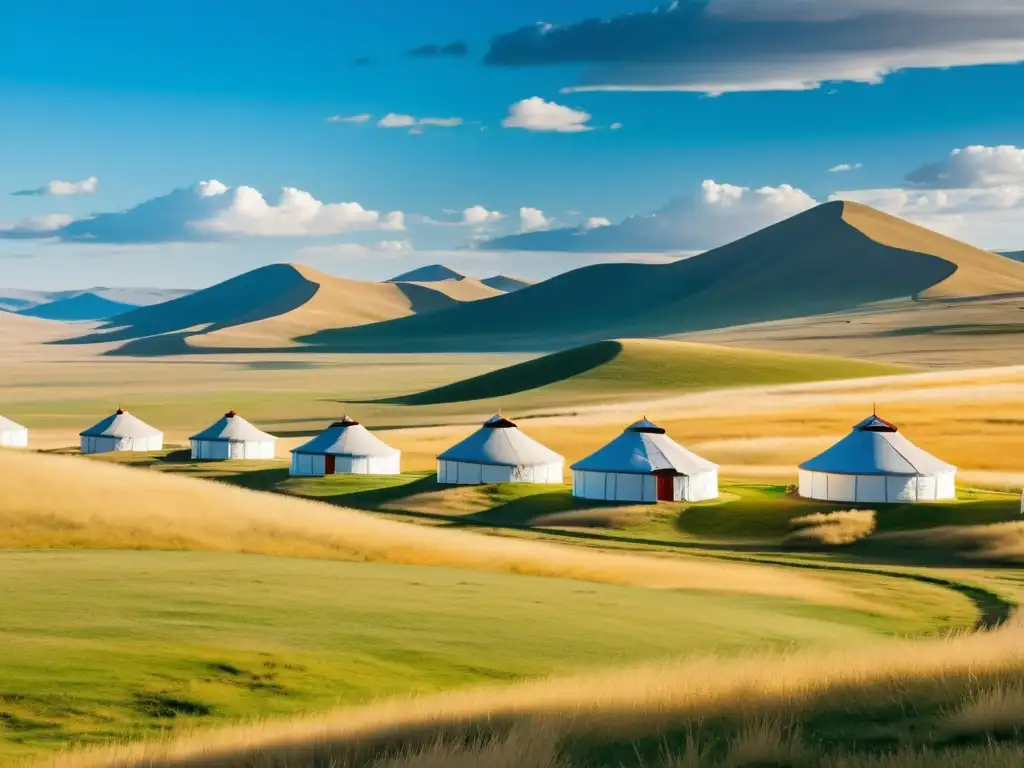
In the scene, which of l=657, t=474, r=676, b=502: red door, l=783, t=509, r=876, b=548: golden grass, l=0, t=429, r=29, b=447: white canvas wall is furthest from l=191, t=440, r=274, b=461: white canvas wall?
l=783, t=509, r=876, b=548: golden grass

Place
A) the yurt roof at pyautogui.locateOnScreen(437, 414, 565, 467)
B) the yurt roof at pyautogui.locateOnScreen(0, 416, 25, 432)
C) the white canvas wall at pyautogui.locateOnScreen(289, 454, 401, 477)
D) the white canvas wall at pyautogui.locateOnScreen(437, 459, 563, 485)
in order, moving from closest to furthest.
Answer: the white canvas wall at pyautogui.locateOnScreen(437, 459, 563, 485) < the yurt roof at pyautogui.locateOnScreen(437, 414, 565, 467) < the white canvas wall at pyautogui.locateOnScreen(289, 454, 401, 477) < the yurt roof at pyautogui.locateOnScreen(0, 416, 25, 432)

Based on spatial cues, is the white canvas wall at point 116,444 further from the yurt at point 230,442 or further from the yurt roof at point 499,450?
the yurt roof at point 499,450

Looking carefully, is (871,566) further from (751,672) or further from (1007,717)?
(1007,717)

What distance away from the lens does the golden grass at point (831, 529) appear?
4872 cm

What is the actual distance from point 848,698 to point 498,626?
12.1 metres

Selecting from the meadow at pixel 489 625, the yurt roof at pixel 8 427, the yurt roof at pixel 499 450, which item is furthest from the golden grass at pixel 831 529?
the yurt roof at pixel 8 427

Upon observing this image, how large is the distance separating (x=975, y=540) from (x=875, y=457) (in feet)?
27.4

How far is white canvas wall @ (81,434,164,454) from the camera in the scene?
88.4 metres

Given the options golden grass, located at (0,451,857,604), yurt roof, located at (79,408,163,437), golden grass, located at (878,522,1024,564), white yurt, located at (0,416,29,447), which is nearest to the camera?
golden grass, located at (0,451,857,604)

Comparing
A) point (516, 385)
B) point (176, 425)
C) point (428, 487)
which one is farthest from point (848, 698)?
point (516, 385)

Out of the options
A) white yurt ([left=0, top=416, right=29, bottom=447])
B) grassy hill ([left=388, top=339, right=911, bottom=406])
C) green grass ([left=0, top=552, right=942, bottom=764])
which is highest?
grassy hill ([left=388, top=339, right=911, bottom=406])

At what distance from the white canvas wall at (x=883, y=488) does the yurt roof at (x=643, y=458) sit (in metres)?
5.22

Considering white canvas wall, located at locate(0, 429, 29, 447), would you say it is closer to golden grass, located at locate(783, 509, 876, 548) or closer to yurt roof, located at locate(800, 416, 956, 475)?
yurt roof, located at locate(800, 416, 956, 475)

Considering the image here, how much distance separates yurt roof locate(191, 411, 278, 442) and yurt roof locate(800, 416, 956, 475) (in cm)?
3623
